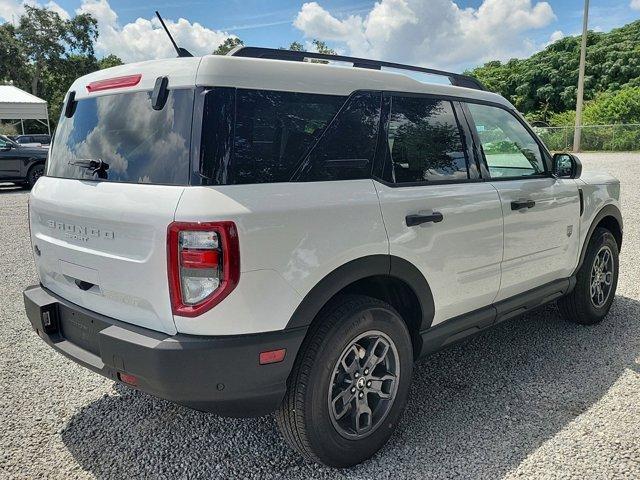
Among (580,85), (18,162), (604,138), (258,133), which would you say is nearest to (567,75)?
(604,138)

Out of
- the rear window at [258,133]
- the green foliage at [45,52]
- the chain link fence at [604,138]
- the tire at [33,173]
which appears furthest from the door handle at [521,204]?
the green foliage at [45,52]

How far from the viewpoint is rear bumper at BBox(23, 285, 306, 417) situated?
2.14m

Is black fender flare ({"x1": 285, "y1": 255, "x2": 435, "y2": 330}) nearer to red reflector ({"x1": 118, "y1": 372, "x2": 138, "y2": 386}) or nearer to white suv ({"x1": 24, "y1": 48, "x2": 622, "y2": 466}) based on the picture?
white suv ({"x1": 24, "y1": 48, "x2": 622, "y2": 466})

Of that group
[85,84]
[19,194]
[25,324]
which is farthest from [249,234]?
[19,194]

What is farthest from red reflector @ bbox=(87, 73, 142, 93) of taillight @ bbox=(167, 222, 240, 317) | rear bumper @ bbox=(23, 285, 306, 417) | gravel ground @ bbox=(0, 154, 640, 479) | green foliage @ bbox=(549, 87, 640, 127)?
green foliage @ bbox=(549, 87, 640, 127)

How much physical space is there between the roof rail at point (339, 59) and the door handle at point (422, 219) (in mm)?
919

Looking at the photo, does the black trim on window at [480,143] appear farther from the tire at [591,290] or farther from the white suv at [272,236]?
the tire at [591,290]

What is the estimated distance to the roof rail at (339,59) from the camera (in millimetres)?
2586

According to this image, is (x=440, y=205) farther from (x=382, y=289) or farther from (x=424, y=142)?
(x=382, y=289)

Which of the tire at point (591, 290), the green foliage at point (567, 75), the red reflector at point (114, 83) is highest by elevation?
the green foliage at point (567, 75)

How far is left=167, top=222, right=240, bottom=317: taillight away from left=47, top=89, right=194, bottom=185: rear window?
24 cm

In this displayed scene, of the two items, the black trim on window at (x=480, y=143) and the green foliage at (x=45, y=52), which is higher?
the green foliage at (x=45, y=52)

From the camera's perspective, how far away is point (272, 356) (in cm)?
225

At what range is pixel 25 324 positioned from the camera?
4.62 m
